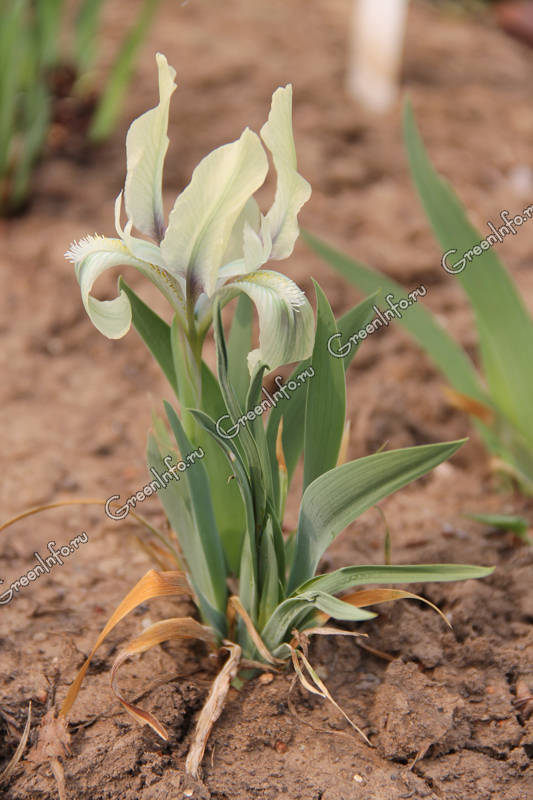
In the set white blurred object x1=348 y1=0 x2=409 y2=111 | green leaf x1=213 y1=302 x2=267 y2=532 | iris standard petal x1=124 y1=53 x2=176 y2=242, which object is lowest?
white blurred object x1=348 y1=0 x2=409 y2=111

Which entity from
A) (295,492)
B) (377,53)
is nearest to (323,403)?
(295,492)

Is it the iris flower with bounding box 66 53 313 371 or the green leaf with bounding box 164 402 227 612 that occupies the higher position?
the iris flower with bounding box 66 53 313 371

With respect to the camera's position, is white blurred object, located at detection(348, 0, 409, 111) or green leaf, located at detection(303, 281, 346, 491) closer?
green leaf, located at detection(303, 281, 346, 491)

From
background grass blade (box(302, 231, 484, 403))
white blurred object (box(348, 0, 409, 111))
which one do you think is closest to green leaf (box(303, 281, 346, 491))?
background grass blade (box(302, 231, 484, 403))

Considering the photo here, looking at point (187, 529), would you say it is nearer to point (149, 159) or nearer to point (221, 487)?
point (221, 487)

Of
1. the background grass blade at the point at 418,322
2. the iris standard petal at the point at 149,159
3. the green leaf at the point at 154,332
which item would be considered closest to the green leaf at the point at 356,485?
the green leaf at the point at 154,332

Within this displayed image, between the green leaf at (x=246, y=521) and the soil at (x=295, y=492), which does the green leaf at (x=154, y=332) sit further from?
the soil at (x=295, y=492)

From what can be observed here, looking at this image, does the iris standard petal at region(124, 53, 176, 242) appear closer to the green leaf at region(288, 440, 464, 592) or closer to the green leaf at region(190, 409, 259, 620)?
the green leaf at region(190, 409, 259, 620)

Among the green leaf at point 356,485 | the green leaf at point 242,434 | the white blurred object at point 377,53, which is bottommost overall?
the white blurred object at point 377,53
